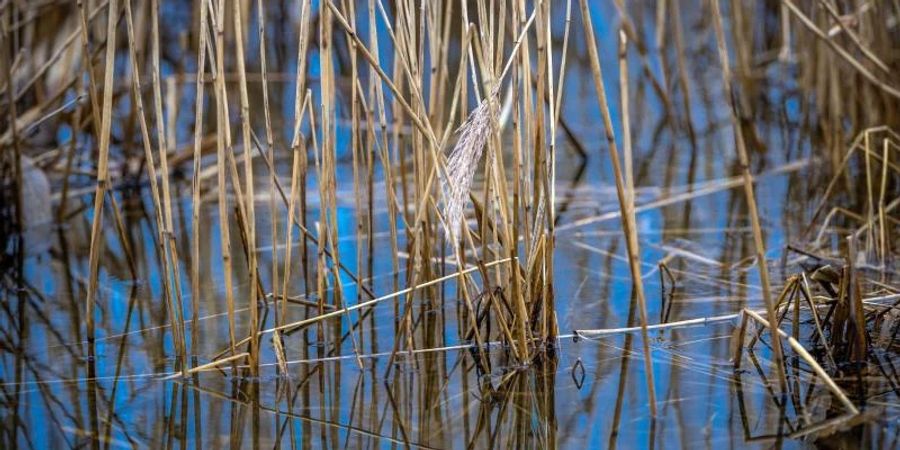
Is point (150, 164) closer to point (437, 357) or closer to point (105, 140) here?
point (105, 140)

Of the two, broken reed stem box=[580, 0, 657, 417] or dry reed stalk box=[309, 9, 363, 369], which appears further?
dry reed stalk box=[309, 9, 363, 369]

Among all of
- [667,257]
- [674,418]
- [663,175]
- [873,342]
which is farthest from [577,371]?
[663,175]

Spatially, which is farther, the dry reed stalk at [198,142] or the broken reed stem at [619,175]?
the dry reed stalk at [198,142]

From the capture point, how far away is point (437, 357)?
2189 mm

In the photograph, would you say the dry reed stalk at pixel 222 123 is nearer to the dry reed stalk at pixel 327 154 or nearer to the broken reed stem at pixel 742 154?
the dry reed stalk at pixel 327 154

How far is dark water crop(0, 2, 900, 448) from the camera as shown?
1849 mm

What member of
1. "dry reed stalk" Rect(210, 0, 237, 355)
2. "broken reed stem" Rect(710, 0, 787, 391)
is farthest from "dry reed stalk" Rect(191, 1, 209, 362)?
"broken reed stem" Rect(710, 0, 787, 391)

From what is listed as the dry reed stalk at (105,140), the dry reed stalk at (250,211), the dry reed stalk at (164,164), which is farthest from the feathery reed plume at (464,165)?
the dry reed stalk at (105,140)

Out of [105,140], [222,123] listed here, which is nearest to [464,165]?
[222,123]

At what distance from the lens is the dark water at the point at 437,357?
1.85m

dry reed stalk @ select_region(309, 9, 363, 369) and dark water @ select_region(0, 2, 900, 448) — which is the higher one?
dry reed stalk @ select_region(309, 9, 363, 369)

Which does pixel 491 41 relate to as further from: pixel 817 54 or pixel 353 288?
pixel 817 54

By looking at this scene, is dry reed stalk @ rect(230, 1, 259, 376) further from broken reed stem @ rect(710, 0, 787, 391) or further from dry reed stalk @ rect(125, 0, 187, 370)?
broken reed stem @ rect(710, 0, 787, 391)

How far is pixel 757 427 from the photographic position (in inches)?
70.7
